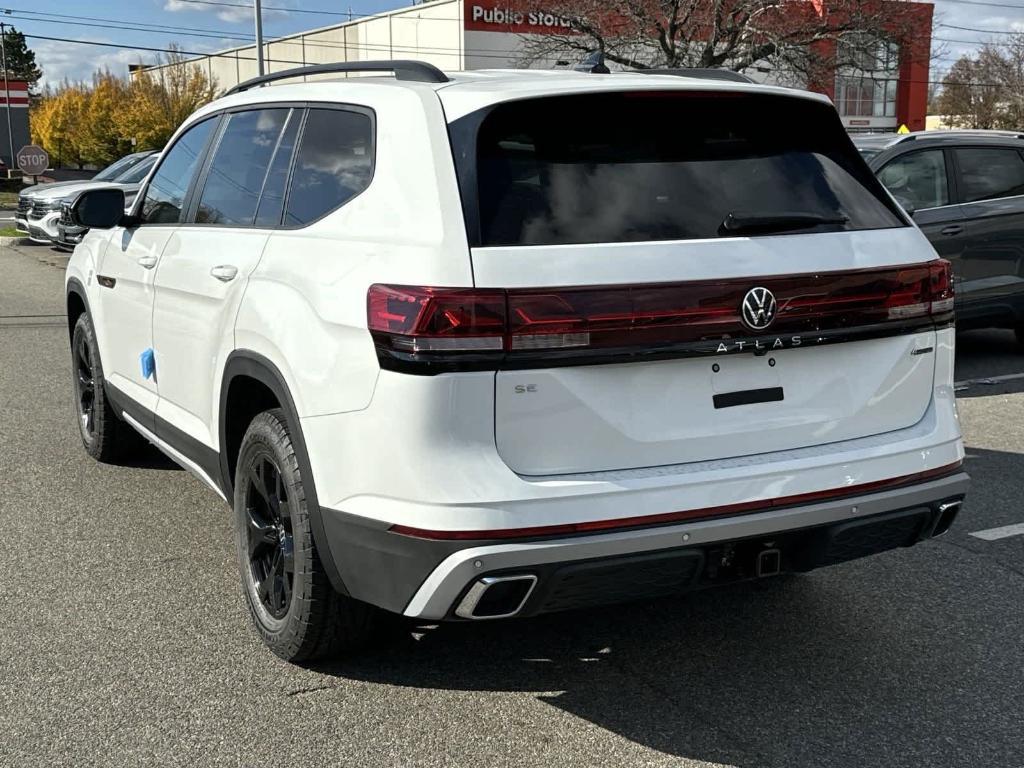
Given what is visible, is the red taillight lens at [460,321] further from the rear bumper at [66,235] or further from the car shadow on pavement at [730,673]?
the rear bumper at [66,235]

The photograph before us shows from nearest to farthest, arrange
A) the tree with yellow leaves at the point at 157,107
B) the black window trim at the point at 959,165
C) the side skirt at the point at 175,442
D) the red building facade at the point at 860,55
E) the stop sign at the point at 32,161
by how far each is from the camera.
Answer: the side skirt at the point at 175,442
the black window trim at the point at 959,165
the stop sign at the point at 32,161
the red building facade at the point at 860,55
the tree with yellow leaves at the point at 157,107

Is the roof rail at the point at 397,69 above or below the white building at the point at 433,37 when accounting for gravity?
below

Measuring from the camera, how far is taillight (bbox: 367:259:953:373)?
9.16 feet

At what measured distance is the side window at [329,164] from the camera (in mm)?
3338

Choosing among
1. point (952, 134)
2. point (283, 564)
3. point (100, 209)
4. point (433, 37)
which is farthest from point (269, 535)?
point (433, 37)

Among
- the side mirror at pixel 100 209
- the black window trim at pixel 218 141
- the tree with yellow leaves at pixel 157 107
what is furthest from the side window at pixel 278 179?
the tree with yellow leaves at pixel 157 107

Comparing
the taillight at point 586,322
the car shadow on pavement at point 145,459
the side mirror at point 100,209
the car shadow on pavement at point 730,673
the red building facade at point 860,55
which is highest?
the red building facade at point 860,55

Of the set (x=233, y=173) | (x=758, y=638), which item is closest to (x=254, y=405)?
(x=233, y=173)

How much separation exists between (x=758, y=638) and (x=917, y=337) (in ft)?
3.85

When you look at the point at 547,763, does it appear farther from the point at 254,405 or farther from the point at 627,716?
the point at 254,405

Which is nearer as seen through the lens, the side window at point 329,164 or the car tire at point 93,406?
the side window at point 329,164

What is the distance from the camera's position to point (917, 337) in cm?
338

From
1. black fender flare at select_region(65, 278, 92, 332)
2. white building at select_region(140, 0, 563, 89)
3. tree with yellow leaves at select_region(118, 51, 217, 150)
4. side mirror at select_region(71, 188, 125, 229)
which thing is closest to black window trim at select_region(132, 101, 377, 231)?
Result: side mirror at select_region(71, 188, 125, 229)

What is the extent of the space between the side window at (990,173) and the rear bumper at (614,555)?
6.44 meters
